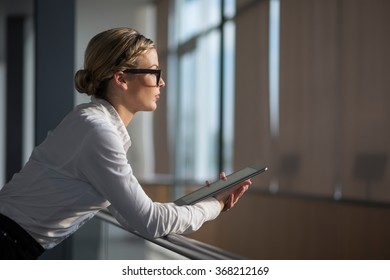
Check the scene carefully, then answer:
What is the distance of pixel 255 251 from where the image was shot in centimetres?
830

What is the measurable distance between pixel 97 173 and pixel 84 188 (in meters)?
0.12

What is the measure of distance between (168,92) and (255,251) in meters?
4.39

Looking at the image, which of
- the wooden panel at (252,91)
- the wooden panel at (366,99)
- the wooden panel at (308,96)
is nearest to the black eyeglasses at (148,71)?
the wooden panel at (366,99)

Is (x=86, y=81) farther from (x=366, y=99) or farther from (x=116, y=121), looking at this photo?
(x=366, y=99)

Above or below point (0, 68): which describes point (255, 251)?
below

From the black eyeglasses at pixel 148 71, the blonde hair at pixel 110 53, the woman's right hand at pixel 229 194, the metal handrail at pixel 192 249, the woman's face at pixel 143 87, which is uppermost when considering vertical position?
the blonde hair at pixel 110 53

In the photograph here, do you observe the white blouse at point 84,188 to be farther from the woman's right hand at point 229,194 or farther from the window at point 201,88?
the window at point 201,88

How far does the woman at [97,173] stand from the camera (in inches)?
71.1

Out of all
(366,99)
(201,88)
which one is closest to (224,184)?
(366,99)

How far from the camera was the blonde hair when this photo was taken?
6.46ft

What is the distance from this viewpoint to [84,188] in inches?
74.7

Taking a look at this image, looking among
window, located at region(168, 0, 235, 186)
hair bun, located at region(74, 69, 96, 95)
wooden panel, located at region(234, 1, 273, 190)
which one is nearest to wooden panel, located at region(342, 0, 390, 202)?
wooden panel, located at region(234, 1, 273, 190)

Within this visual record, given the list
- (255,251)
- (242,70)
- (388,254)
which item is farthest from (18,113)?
(388,254)
